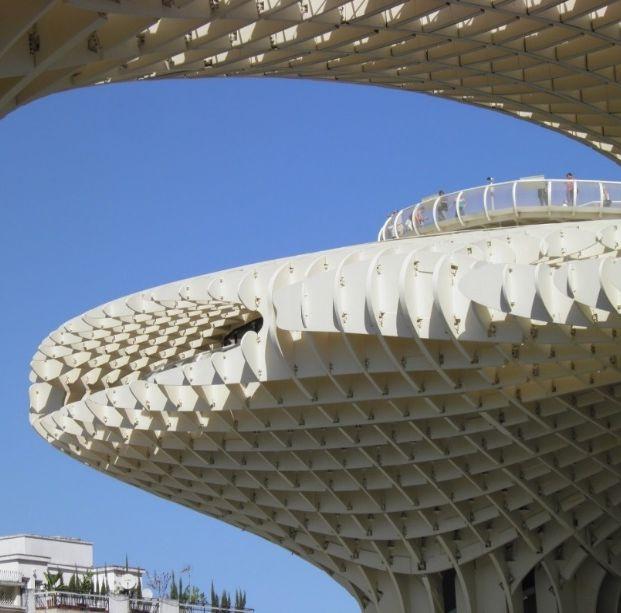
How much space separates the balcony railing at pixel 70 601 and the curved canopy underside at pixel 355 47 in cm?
2846

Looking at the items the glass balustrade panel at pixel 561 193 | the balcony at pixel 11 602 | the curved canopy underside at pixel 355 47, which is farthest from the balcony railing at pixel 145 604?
the curved canopy underside at pixel 355 47

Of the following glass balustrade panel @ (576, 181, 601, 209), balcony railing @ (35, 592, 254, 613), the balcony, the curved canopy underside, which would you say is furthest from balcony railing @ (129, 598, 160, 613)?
the curved canopy underside

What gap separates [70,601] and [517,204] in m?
27.0

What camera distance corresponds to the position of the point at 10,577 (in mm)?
72188

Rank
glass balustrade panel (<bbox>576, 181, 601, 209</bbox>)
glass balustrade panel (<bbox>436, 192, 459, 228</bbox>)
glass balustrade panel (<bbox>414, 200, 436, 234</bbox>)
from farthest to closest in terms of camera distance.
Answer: glass balustrade panel (<bbox>414, 200, 436, 234</bbox>) < glass balustrade panel (<bbox>436, 192, 459, 228</bbox>) < glass balustrade panel (<bbox>576, 181, 601, 209</bbox>)

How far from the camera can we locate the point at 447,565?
170 ft

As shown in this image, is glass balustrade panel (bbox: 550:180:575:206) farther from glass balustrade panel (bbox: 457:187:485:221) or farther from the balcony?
the balcony

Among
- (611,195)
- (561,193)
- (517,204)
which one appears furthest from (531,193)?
(611,195)

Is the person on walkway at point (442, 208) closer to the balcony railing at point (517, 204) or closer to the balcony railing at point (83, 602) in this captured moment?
the balcony railing at point (517, 204)

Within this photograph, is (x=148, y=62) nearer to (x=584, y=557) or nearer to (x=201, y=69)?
(x=201, y=69)

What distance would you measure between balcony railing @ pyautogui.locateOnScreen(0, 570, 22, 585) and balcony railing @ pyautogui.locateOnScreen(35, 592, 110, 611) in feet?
8.07

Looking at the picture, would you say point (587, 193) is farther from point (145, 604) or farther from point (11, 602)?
point (11, 602)

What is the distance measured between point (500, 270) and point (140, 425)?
1902cm

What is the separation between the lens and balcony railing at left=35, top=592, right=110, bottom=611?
6203cm
